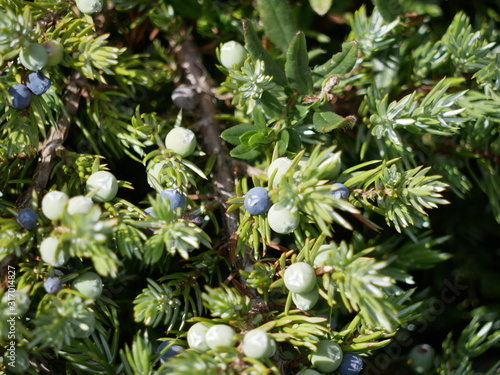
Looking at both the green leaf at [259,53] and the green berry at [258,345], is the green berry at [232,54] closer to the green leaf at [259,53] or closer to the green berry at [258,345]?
the green leaf at [259,53]

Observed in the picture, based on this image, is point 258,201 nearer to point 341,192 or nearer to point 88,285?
point 341,192

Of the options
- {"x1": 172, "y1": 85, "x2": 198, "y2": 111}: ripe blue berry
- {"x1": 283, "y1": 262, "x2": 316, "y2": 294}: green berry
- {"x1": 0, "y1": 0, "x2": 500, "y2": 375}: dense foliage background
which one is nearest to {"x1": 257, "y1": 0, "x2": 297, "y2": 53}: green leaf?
{"x1": 0, "y1": 0, "x2": 500, "y2": 375}: dense foliage background

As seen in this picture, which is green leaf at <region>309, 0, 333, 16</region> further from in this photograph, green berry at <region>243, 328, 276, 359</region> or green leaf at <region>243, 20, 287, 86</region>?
green berry at <region>243, 328, 276, 359</region>

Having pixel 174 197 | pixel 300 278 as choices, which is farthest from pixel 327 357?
pixel 174 197

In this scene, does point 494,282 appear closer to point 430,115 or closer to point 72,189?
point 430,115

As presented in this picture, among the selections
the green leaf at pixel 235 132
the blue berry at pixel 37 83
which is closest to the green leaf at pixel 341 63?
the green leaf at pixel 235 132

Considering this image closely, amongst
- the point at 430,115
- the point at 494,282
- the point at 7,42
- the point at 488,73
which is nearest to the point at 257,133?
the point at 430,115
